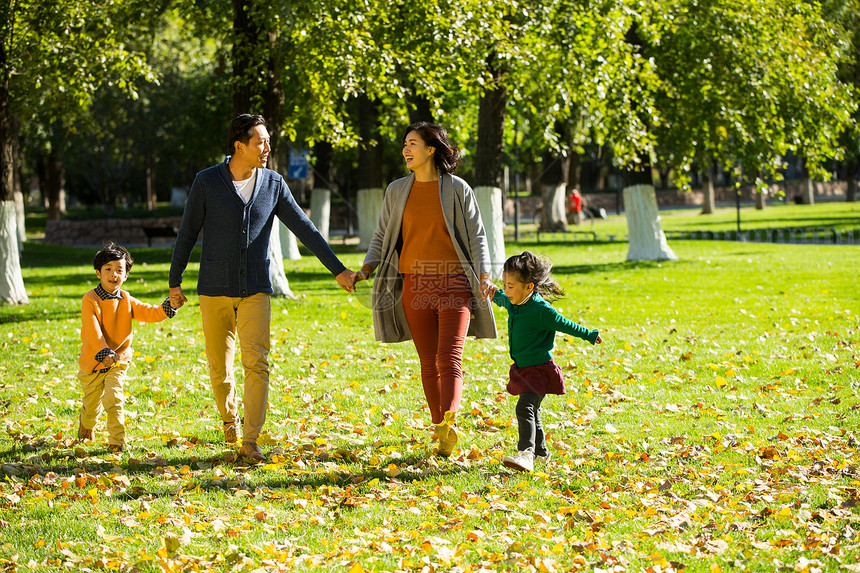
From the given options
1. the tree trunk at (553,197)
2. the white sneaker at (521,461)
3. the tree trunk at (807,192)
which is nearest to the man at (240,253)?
the white sneaker at (521,461)

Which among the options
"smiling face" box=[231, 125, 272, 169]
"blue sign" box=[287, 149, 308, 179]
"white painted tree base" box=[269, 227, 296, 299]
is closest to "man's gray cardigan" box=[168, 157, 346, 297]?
"smiling face" box=[231, 125, 272, 169]

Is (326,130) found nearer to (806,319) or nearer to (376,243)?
(806,319)

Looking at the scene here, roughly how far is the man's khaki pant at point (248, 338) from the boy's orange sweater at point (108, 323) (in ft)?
1.42

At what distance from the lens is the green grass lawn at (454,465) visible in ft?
14.0

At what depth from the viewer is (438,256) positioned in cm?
570

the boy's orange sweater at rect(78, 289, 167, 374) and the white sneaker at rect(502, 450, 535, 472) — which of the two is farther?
the boy's orange sweater at rect(78, 289, 167, 374)

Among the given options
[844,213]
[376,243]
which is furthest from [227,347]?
[844,213]

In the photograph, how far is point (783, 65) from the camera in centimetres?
1891

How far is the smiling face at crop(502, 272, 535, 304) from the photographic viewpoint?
17.8 ft

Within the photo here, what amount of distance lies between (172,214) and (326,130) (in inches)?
849

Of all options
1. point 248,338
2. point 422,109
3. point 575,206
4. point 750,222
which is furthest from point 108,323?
point 750,222

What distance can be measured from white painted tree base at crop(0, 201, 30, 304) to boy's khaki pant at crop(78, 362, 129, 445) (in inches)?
360

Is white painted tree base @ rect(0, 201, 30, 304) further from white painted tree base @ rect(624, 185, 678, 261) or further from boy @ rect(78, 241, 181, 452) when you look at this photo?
white painted tree base @ rect(624, 185, 678, 261)

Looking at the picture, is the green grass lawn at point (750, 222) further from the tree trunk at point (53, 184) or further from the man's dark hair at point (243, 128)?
the man's dark hair at point (243, 128)
